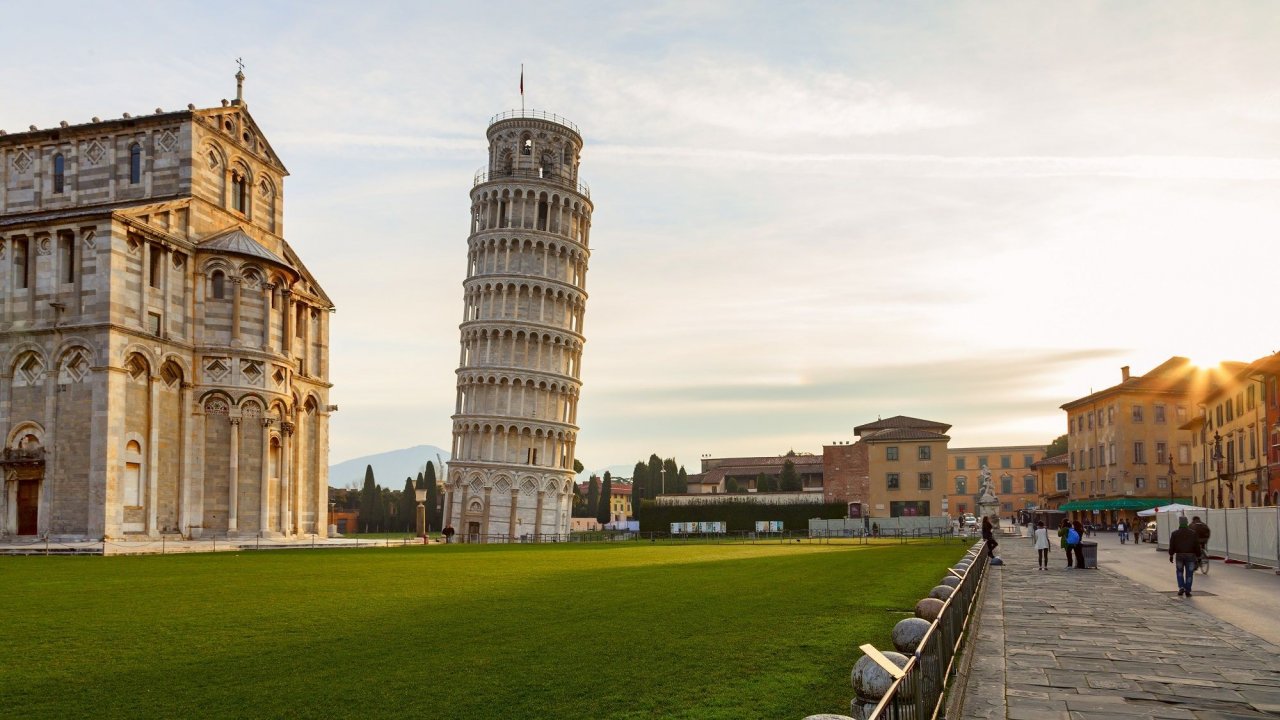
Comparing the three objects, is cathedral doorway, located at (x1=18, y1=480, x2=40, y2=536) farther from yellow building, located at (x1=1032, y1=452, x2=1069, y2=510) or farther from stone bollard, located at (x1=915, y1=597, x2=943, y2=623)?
yellow building, located at (x1=1032, y1=452, x2=1069, y2=510)

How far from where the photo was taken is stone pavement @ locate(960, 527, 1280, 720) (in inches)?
378

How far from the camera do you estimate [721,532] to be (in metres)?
73.4

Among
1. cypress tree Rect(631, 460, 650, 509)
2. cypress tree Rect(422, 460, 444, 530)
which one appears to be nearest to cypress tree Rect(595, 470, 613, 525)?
cypress tree Rect(631, 460, 650, 509)

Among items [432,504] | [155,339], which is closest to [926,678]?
[155,339]

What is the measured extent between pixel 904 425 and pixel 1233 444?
36177mm

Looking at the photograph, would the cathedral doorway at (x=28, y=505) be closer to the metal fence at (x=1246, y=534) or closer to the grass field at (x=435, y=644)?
the grass field at (x=435, y=644)

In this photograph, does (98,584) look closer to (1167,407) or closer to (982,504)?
(982,504)

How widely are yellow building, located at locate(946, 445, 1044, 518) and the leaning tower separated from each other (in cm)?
5636

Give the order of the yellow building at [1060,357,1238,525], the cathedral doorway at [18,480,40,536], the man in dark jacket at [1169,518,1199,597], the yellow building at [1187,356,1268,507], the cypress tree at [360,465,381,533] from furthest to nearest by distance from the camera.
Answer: the cypress tree at [360,465,381,533] → the yellow building at [1060,357,1238,525] → the yellow building at [1187,356,1268,507] → the cathedral doorway at [18,480,40,536] → the man in dark jacket at [1169,518,1199,597]

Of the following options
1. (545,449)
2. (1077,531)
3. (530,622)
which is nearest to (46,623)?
(530,622)

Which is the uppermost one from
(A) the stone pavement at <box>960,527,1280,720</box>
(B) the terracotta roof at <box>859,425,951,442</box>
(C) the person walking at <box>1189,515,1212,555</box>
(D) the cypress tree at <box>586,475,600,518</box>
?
(B) the terracotta roof at <box>859,425,951,442</box>

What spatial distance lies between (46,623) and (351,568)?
520 inches

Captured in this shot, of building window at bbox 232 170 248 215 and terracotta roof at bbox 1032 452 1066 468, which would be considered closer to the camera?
building window at bbox 232 170 248 215

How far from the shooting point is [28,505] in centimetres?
4034
